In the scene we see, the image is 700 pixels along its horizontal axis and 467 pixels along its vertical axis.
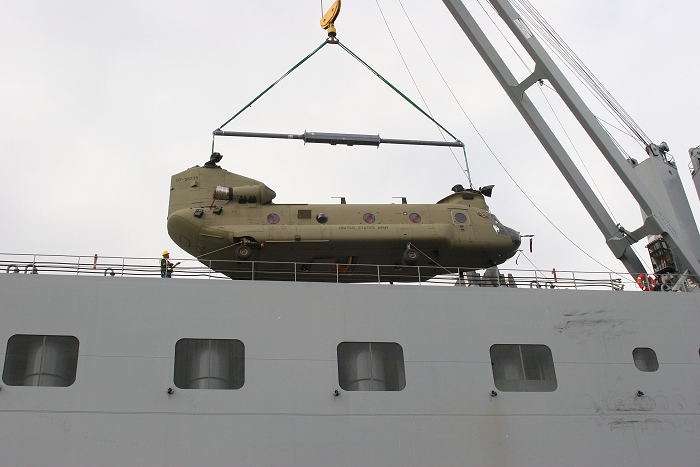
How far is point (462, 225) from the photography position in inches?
719

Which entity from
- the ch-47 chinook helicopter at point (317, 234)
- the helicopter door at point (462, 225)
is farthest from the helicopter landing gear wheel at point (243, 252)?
the helicopter door at point (462, 225)

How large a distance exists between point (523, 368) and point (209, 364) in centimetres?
663

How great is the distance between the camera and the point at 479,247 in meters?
18.1

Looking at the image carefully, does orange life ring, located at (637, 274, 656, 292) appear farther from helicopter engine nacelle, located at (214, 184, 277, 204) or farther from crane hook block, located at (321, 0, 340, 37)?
crane hook block, located at (321, 0, 340, 37)

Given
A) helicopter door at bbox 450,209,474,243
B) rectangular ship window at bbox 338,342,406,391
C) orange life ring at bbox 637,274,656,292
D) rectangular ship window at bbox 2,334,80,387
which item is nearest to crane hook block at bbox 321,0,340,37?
helicopter door at bbox 450,209,474,243

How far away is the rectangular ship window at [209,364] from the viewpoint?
13023mm

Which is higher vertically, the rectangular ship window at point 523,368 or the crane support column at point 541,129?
the crane support column at point 541,129

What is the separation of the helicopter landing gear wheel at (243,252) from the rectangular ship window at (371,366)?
416 cm

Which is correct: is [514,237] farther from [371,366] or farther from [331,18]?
[331,18]

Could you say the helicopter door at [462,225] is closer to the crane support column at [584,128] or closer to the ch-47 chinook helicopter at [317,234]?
the ch-47 chinook helicopter at [317,234]

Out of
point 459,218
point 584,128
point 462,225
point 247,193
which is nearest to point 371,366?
point 462,225

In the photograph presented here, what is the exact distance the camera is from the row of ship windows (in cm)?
1269

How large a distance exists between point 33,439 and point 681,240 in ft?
54.1

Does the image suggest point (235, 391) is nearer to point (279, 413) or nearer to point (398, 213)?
point (279, 413)
